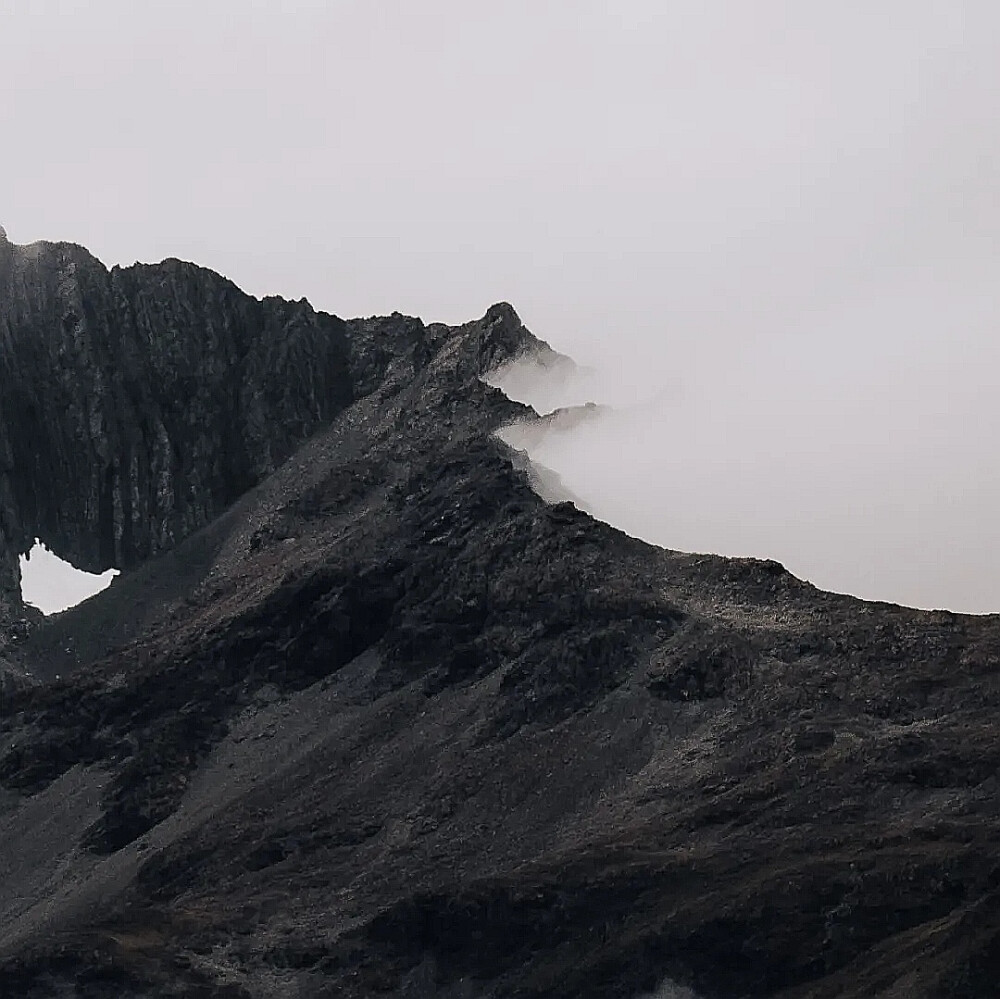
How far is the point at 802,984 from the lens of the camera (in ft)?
622

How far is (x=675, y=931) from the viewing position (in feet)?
653

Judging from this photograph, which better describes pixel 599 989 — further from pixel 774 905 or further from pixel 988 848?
pixel 988 848

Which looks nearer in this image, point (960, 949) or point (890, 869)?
point (960, 949)

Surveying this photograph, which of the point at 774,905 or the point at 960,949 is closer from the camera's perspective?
the point at 960,949

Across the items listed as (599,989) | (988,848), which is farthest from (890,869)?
(599,989)

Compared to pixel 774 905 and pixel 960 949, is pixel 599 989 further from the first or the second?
pixel 960 949

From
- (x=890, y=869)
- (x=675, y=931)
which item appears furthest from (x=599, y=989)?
(x=890, y=869)

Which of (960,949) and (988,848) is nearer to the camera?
(960,949)

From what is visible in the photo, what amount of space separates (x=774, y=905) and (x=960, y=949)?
21955 mm

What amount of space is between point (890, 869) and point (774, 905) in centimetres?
1041

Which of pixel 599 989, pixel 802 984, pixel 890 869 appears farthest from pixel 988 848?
pixel 599 989

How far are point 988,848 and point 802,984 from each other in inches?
817

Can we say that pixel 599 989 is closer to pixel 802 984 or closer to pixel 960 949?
pixel 802 984

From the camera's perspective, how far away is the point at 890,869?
19788 centimetres
